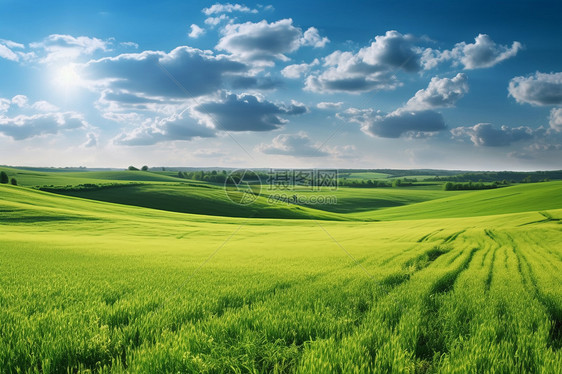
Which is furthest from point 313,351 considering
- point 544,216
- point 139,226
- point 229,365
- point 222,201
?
point 222,201

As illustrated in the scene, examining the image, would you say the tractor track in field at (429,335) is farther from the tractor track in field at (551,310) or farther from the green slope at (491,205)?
the green slope at (491,205)

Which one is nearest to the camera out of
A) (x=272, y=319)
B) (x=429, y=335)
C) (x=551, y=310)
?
(x=429, y=335)

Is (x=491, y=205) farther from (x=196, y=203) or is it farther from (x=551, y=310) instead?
(x=551, y=310)

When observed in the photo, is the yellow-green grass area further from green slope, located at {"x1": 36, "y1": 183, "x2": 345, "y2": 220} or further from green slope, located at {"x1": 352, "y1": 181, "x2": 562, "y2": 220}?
green slope, located at {"x1": 352, "y1": 181, "x2": 562, "y2": 220}

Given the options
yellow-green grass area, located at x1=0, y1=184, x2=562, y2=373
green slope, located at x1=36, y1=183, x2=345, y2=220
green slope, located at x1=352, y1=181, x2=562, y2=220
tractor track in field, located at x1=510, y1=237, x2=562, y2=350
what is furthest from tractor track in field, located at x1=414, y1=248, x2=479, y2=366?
green slope, located at x1=352, y1=181, x2=562, y2=220

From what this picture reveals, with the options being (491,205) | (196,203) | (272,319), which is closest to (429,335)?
(272,319)

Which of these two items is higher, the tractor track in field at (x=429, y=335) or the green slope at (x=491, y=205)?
the tractor track in field at (x=429, y=335)

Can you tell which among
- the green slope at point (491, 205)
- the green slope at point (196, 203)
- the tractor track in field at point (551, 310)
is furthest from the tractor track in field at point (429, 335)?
the green slope at point (491, 205)

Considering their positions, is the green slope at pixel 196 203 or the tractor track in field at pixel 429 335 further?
the green slope at pixel 196 203

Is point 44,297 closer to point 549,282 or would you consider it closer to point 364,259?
point 364,259

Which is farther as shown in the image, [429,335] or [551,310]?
[551,310]

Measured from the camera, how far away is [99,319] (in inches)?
209

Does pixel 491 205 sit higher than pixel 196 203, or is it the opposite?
pixel 491 205

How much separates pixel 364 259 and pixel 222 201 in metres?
62.8
